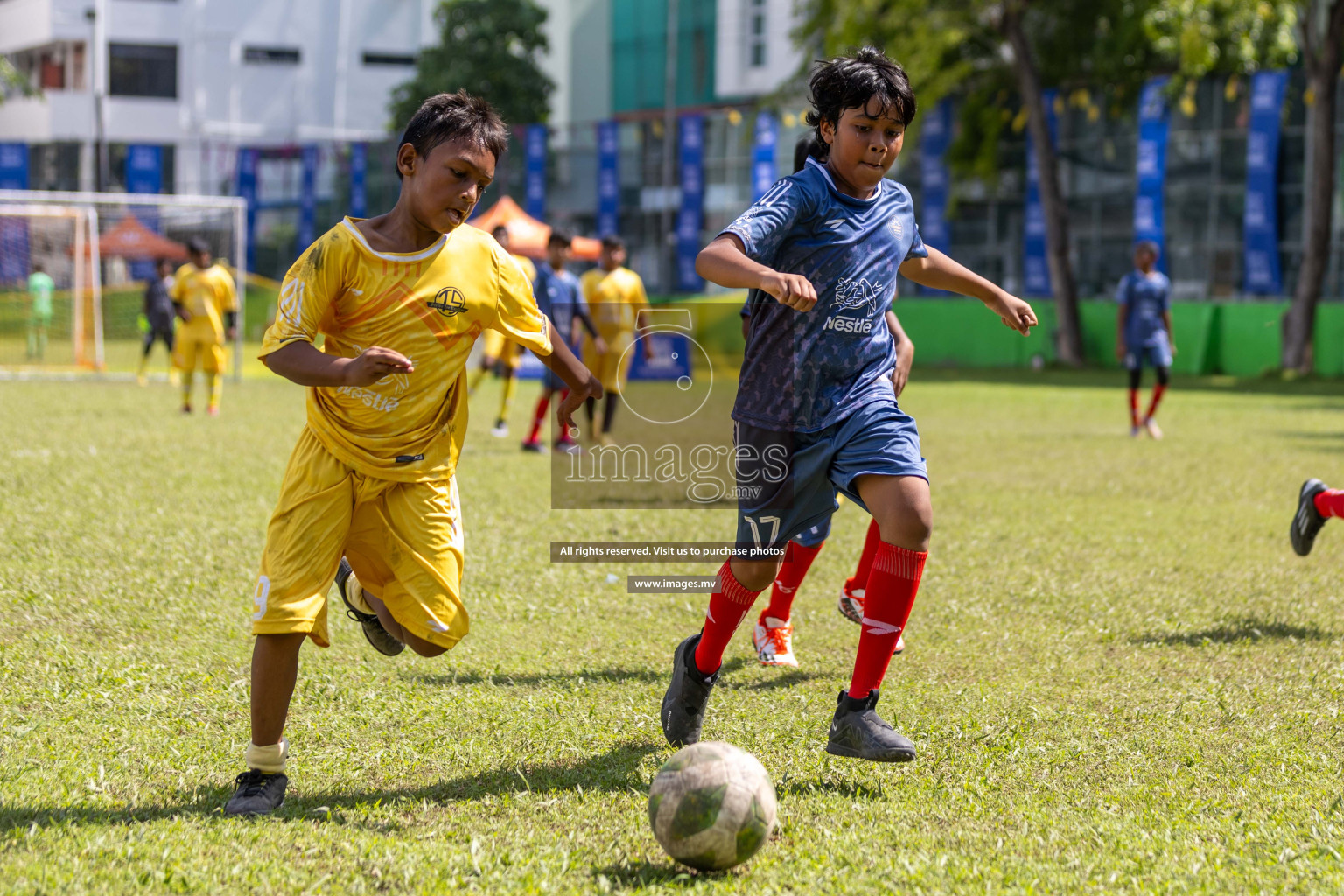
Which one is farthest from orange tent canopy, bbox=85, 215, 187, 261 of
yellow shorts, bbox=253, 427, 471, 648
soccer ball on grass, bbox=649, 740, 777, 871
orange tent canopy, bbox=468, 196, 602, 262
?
soccer ball on grass, bbox=649, 740, 777, 871

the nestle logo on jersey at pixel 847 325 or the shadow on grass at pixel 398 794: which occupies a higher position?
the nestle logo on jersey at pixel 847 325

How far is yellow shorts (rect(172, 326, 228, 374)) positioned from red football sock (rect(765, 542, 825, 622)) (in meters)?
11.9

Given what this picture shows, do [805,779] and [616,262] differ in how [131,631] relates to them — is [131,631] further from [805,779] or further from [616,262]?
[616,262]

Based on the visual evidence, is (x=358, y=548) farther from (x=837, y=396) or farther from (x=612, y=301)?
(x=612, y=301)

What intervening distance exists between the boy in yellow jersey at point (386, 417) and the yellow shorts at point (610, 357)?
9037 mm

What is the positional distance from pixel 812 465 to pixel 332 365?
4.73ft

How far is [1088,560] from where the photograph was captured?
7656 mm

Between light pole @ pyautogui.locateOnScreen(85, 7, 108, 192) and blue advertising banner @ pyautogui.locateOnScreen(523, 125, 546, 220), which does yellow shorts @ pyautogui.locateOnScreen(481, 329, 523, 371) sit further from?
blue advertising banner @ pyautogui.locateOnScreen(523, 125, 546, 220)

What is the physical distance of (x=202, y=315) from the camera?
606 inches

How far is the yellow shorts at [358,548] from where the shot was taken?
3.56 meters

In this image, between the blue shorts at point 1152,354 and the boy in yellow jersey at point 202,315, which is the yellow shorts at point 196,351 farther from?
the blue shorts at point 1152,354

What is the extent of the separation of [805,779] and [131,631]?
10.1 feet

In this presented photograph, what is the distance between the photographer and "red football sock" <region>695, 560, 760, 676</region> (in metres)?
4.21

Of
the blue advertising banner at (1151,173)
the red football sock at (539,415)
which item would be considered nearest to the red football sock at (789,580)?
the red football sock at (539,415)
